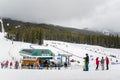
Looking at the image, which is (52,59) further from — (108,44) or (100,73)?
(108,44)

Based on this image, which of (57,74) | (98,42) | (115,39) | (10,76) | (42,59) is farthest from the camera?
(98,42)

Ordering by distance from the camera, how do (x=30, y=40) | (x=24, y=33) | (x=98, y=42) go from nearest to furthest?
1. (x=30, y=40)
2. (x=24, y=33)
3. (x=98, y=42)

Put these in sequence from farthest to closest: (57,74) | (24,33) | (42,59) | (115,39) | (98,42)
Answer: (98,42), (115,39), (24,33), (42,59), (57,74)

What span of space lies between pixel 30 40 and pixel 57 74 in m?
114

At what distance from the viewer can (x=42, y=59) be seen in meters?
38.0

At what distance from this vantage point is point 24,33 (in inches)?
5679

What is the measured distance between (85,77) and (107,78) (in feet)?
5.44

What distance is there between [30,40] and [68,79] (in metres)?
115

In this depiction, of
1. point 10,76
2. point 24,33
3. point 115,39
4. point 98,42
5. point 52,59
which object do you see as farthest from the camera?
point 98,42

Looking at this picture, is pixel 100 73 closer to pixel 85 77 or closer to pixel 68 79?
pixel 85 77

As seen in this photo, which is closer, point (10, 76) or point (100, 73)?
point (10, 76)

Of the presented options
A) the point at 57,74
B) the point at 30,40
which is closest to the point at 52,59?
the point at 57,74

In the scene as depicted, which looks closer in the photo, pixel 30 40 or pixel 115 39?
pixel 30 40

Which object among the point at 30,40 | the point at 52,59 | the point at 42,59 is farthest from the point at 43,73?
the point at 30,40
